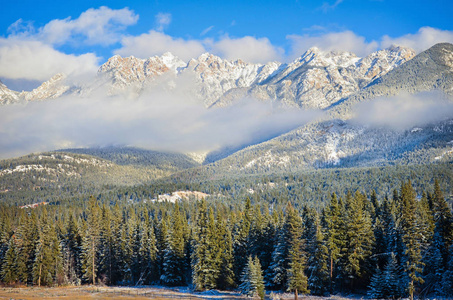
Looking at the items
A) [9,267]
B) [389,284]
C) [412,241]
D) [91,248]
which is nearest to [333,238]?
[389,284]

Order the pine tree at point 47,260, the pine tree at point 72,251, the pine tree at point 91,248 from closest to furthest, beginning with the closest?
the pine tree at point 47,260 → the pine tree at point 91,248 → the pine tree at point 72,251

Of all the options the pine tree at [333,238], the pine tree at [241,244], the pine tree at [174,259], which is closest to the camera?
the pine tree at [333,238]

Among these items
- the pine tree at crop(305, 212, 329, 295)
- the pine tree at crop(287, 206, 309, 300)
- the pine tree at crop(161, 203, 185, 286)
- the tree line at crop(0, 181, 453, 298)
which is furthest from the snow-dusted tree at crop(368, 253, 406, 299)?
the pine tree at crop(161, 203, 185, 286)

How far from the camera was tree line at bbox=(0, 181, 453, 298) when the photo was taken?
187ft

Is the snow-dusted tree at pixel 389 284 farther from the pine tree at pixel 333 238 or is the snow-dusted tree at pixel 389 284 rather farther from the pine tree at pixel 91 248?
the pine tree at pixel 91 248

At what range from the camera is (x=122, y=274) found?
8956cm

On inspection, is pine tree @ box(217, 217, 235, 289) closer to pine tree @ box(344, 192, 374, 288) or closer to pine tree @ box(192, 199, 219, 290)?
pine tree @ box(192, 199, 219, 290)

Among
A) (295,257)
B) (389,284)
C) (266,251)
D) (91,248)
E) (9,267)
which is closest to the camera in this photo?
(389,284)

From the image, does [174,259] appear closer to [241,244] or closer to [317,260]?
[241,244]

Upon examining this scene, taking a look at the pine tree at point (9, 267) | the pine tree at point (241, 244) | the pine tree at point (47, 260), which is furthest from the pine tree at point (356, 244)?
the pine tree at point (9, 267)

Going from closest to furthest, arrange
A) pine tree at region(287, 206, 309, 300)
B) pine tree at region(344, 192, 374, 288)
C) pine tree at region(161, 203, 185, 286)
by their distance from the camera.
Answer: pine tree at region(287, 206, 309, 300), pine tree at region(344, 192, 374, 288), pine tree at region(161, 203, 185, 286)

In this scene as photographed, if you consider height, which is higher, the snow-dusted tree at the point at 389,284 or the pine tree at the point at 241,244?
the pine tree at the point at 241,244

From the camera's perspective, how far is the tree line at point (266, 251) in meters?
56.9

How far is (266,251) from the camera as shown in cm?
7400
